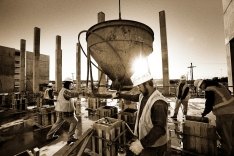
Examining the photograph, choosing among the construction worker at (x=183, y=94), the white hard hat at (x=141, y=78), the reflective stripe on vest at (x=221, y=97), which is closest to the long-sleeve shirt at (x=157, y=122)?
the white hard hat at (x=141, y=78)

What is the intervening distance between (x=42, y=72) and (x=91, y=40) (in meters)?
17.9

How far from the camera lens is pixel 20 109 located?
33.1ft

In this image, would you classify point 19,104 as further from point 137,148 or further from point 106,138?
point 137,148

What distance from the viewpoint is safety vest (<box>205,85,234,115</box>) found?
10.9 ft

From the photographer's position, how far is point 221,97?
343cm

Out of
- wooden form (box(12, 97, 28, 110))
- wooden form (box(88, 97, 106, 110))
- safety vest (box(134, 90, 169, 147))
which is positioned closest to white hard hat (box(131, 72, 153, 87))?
safety vest (box(134, 90, 169, 147))

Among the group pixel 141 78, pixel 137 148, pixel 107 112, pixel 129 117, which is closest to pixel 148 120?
pixel 137 148

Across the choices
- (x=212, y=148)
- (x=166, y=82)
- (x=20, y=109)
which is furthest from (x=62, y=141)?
(x=166, y=82)

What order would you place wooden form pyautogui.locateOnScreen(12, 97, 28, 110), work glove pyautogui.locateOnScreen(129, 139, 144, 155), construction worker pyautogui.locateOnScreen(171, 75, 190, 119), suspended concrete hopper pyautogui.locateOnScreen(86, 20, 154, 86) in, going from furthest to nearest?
wooden form pyautogui.locateOnScreen(12, 97, 28, 110) → construction worker pyautogui.locateOnScreen(171, 75, 190, 119) → suspended concrete hopper pyautogui.locateOnScreen(86, 20, 154, 86) → work glove pyautogui.locateOnScreen(129, 139, 144, 155)

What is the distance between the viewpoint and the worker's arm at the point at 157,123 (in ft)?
6.95

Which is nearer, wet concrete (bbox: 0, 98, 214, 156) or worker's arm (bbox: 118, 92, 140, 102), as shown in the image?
worker's arm (bbox: 118, 92, 140, 102)

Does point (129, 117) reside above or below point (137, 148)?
below

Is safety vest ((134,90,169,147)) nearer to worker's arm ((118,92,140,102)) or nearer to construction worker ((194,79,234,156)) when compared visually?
worker's arm ((118,92,140,102))

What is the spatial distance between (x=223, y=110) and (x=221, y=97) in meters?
0.32
